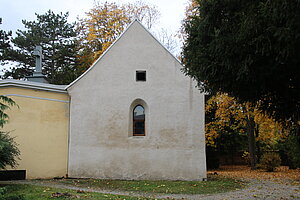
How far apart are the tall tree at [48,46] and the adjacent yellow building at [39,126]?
536 inches

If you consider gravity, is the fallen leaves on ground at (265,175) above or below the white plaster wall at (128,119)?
below

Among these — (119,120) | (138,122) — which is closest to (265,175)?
(138,122)

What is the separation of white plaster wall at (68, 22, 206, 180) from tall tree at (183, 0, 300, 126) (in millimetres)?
5418

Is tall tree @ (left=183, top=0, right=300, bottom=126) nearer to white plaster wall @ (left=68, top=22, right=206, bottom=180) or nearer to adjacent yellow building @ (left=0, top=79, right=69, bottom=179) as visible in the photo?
white plaster wall @ (left=68, top=22, right=206, bottom=180)

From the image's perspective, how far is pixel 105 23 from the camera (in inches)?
1145

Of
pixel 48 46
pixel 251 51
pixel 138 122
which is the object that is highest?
pixel 48 46

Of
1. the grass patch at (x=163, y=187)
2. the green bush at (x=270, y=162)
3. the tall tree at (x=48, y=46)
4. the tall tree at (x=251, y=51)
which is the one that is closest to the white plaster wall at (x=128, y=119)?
the grass patch at (x=163, y=187)

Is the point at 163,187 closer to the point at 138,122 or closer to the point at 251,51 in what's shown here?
the point at 138,122

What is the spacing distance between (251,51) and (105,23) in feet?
76.6

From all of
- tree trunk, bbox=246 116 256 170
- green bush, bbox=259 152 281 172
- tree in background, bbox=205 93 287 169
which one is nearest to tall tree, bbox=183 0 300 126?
tree in background, bbox=205 93 287 169

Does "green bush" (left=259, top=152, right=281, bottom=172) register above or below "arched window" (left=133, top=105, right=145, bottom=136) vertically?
below

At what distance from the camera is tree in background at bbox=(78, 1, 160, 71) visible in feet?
93.9

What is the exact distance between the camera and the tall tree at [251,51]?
A: 6.68m

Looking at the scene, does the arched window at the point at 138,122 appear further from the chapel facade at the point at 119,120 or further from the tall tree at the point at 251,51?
the tall tree at the point at 251,51
